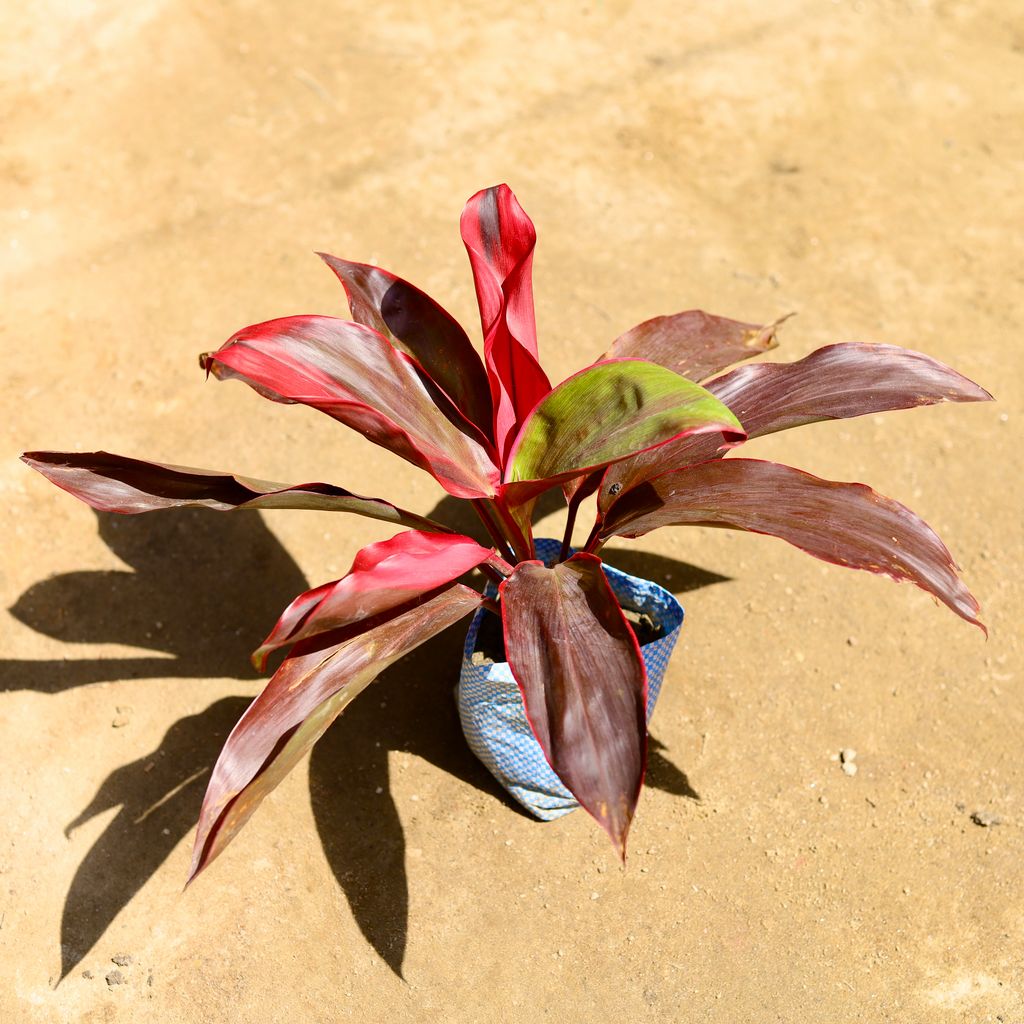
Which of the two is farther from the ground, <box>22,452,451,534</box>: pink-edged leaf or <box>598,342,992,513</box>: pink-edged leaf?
<box>22,452,451,534</box>: pink-edged leaf

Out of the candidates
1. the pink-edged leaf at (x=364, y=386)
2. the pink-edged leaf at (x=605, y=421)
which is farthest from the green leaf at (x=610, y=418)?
the pink-edged leaf at (x=364, y=386)

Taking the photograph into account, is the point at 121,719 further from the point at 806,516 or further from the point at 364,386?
the point at 806,516

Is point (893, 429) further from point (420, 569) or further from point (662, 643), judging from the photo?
point (420, 569)

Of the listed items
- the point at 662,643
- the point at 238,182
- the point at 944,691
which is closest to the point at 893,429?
the point at 944,691

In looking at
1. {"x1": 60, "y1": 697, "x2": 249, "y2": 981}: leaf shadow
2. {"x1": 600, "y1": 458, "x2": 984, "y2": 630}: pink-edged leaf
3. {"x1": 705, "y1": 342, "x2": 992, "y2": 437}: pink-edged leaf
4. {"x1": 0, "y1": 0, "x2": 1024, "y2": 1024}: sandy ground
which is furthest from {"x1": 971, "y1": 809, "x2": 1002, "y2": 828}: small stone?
{"x1": 60, "y1": 697, "x2": 249, "y2": 981}: leaf shadow

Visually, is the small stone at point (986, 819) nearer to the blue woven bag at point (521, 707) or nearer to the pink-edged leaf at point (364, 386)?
the blue woven bag at point (521, 707)

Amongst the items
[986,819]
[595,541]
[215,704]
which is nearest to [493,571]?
[595,541]

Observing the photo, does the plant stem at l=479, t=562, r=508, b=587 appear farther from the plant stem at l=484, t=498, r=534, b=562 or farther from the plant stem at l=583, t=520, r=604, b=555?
the plant stem at l=583, t=520, r=604, b=555
